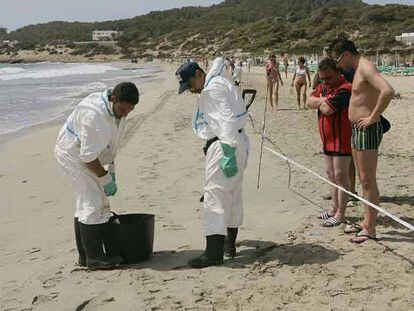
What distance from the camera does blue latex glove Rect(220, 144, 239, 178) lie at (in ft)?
15.8

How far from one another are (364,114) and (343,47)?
606mm

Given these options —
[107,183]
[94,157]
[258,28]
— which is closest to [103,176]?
[107,183]

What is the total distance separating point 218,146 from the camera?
4.94 m

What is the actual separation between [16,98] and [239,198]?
25.3m

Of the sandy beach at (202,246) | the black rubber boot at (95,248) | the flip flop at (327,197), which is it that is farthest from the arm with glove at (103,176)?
the flip flop at (327,197)

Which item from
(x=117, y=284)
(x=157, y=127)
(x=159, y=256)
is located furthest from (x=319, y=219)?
(x=157, y=127)

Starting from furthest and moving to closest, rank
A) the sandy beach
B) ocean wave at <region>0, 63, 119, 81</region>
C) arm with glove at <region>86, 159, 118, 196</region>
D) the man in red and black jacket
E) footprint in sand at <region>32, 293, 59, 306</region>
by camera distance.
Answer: ocean wave at <region>0, 63, 119, 81</region>
the man in red and black jacket
arm with glove at <region>86, 159, 118, 196</region>
footprint in sand at <region>32, 293, 59, 306</region>
the sandy beach

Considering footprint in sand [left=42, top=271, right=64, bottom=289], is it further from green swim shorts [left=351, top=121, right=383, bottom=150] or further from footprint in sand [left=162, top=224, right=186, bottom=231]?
green swim shorts [left=351, top=121, right=383, bottom=150]

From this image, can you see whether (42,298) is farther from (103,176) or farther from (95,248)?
(103,176)

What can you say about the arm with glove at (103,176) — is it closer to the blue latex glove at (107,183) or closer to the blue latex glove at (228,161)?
the blue latex glove at (107,183)

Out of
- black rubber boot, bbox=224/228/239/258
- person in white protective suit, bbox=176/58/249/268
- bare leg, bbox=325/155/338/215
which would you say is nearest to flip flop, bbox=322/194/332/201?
bare leg, bbox=325/155/338/215

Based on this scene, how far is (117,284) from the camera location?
192 inches

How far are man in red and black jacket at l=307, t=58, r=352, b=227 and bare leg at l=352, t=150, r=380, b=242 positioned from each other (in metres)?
0.55

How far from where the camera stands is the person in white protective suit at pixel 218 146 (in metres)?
4.85
